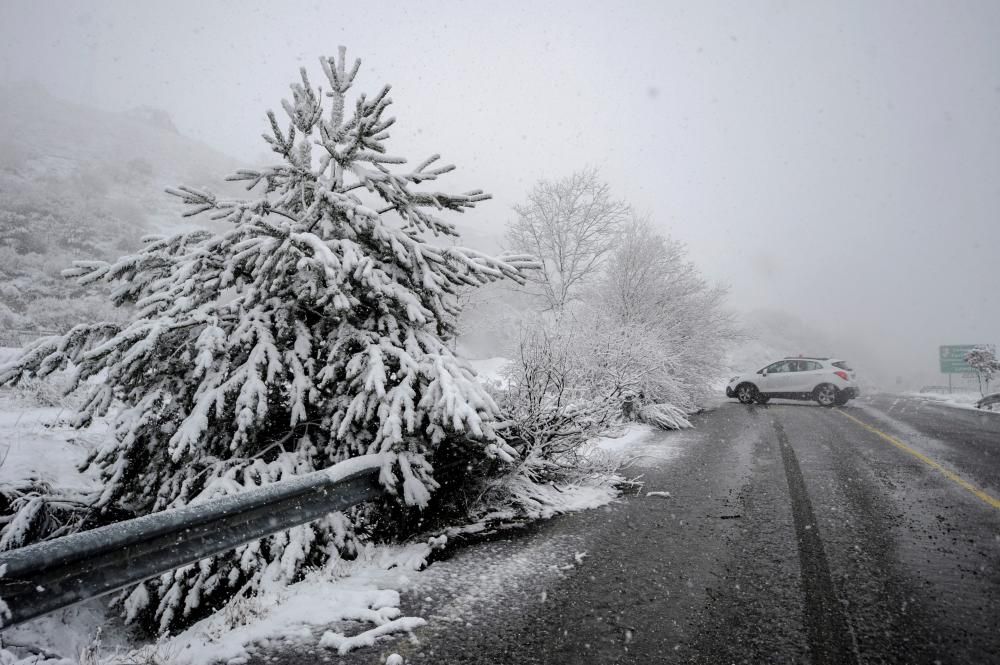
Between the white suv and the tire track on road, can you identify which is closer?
the tire track on road

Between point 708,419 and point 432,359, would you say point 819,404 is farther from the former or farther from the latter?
point 432,359

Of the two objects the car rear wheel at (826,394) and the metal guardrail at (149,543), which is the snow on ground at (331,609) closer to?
the metal guardrail at (149,543)

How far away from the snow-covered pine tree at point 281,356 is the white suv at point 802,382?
17205 mm

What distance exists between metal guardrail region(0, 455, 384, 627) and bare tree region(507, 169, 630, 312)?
60.4ft

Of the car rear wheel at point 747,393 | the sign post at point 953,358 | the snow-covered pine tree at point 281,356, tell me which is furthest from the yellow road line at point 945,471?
the sign post at point 953,358

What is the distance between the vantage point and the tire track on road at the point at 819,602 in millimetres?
2430

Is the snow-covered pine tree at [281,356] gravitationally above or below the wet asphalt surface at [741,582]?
above

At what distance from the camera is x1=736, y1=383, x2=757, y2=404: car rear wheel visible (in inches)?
734

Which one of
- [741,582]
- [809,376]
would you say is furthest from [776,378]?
[741,582]

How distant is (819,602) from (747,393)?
58.1ft

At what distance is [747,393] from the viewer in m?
18.7

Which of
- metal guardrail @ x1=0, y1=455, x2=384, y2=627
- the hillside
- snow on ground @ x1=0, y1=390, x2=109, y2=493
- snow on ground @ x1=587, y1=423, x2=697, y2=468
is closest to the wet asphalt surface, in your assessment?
metal guardrail @ x1=0, y1=455, x2=384, y2=627

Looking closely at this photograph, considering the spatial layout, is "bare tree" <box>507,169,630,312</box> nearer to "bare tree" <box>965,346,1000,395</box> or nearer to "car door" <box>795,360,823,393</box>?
"car door" <box>795,360,823,393</box>

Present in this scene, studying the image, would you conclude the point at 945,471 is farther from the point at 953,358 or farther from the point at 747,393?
the point at 953,358
